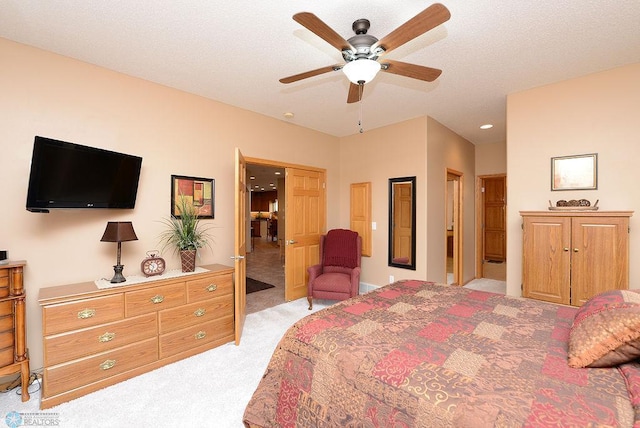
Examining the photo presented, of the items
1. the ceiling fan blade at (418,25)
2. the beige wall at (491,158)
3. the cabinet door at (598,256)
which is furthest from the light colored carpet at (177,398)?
the beige wall at (491,158)

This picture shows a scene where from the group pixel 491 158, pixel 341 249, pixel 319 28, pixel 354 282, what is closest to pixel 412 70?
pixel 319 28

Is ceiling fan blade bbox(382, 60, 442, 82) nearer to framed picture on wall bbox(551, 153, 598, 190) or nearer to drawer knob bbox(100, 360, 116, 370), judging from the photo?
framed picture on wall bbox(551, 153, 598, 190)

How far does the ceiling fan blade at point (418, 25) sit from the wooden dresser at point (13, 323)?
3000mm

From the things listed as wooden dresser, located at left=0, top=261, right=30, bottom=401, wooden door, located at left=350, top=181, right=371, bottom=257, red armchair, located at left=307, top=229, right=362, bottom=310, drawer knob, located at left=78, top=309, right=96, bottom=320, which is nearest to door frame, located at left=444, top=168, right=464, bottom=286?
wooden door, located at left=350, top=181, right=371, bottom=257

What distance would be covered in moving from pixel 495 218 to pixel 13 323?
8.27 m

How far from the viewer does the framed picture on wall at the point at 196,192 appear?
3211 mm

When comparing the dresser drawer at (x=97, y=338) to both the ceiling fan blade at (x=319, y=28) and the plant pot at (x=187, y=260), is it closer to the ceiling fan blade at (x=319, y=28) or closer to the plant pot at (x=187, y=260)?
the plant pot at (x=187, y=260)

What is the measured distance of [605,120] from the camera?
2.85 metres

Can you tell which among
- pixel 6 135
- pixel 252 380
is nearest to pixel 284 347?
pixel 252 380

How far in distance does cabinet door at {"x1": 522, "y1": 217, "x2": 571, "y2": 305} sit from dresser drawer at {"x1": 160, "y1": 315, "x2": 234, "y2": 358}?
129 inches

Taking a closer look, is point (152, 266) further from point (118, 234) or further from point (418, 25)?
point (418, 25)

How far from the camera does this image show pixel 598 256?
2.63 meters

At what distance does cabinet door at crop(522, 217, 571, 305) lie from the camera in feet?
9.14

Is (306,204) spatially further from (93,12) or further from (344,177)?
(93,12)
